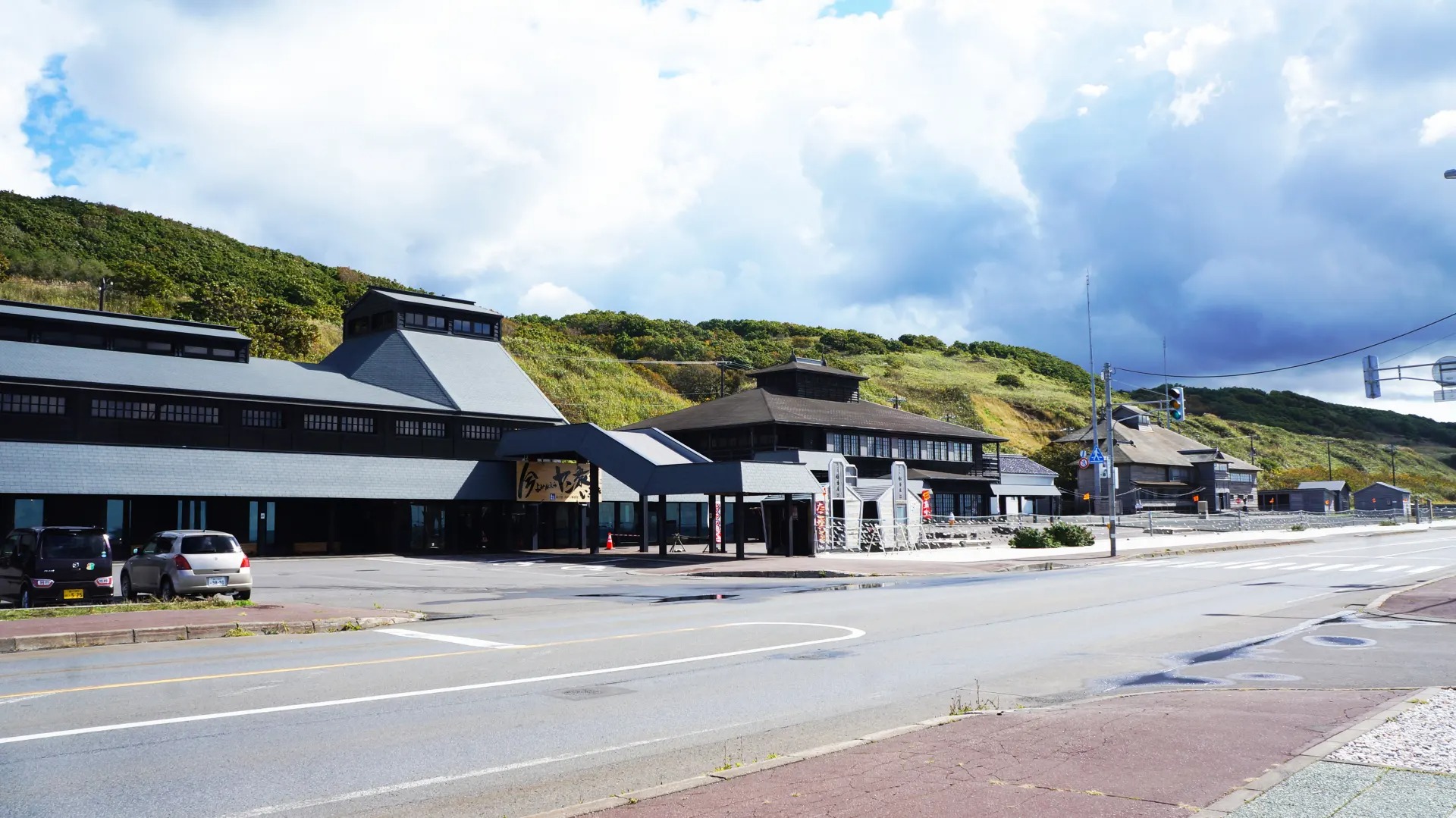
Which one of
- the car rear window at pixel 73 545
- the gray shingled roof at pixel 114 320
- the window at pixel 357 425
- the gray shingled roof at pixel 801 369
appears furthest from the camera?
the gray shingled roof at pixel 801 369

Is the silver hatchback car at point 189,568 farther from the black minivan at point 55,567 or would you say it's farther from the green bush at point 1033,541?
the green bush at point 1033,541

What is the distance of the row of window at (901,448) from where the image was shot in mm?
63781

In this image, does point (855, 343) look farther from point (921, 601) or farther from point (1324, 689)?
point (1324, 689)

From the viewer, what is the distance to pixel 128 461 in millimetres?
37656

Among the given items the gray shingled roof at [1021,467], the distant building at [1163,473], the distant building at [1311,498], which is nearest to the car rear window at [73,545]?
the gray shingled roof at [1021,467]

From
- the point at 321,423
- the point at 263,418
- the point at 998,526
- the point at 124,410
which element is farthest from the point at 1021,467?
the point at 124,410

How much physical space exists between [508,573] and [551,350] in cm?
6407

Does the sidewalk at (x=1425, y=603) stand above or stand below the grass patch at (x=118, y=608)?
below

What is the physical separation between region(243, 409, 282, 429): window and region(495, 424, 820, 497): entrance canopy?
1023 cm

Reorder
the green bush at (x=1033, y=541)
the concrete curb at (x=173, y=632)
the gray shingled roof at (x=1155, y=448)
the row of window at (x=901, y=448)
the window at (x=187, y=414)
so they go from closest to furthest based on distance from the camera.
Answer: the concrete curb at (x=173, y=632) → the window at (x=187, y=414) → the green bush at (x=1033, y=541) → the row of window at (x=901, y=448) → the gray shingled roof at (x=1155, y=448)

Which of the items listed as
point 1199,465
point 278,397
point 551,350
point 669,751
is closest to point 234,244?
point 551,350

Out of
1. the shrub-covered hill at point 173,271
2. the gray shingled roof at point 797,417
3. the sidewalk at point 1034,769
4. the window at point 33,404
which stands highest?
the shrub-covered hill at point 173,271

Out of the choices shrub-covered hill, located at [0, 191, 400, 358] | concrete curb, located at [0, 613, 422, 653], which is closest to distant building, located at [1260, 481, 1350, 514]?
shrub-covered hill, located at [0, 191, 400, 358]

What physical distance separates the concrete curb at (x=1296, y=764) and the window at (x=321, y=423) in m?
43.3
